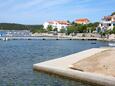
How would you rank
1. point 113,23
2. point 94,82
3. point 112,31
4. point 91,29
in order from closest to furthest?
point 94,82
point 112,31
point 113,23
point 91,29

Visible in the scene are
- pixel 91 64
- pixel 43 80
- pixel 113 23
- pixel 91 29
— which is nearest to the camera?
pixel 43 80

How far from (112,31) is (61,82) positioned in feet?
441

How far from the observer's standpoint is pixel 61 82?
31.0m

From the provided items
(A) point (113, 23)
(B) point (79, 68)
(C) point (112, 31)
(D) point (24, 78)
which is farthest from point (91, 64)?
(A) point (113, 23)

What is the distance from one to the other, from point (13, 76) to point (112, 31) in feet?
434

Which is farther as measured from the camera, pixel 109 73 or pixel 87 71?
pixel 87 71

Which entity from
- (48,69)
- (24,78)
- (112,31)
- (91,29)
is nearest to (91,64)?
(48,69)

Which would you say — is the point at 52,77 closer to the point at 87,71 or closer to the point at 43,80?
the point at 43,80

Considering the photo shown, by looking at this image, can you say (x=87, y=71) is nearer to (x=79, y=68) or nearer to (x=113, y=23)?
(x=79, y=68)

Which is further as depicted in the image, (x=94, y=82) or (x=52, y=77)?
(x=52, y=77)

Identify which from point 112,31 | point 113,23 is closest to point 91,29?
point 113,23

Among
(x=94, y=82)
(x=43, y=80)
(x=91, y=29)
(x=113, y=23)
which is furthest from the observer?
(x=91, y=29)

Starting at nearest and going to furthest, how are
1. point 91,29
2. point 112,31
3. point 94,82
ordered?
point 94,82, point 112,31, point 91,29

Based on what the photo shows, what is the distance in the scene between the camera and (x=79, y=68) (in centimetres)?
3409
